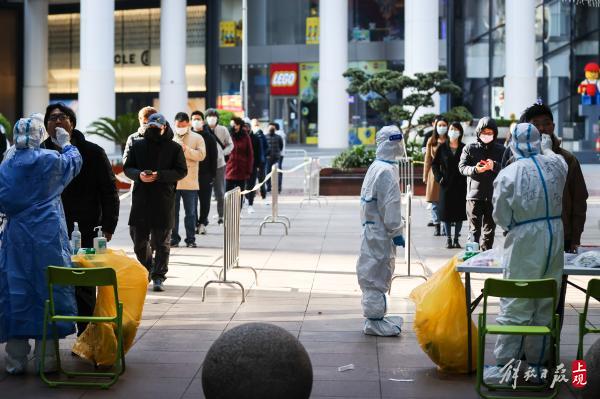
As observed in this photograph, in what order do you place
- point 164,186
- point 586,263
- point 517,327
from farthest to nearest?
1. point 164,186
2. point 586,263
3. point 517,327

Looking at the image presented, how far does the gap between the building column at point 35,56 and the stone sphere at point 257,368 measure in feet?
169

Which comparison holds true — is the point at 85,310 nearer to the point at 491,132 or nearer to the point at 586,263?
the point at 586,263

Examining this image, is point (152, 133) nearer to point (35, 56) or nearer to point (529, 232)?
point (529, 232)

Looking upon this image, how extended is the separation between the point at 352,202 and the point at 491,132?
12303mm

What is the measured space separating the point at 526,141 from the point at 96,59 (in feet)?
119

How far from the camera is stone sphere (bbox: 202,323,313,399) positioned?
275 inches

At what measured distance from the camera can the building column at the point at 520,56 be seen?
156 ft

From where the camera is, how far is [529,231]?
856 centimetres

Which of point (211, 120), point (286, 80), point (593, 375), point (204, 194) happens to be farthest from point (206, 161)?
point (286, 80)

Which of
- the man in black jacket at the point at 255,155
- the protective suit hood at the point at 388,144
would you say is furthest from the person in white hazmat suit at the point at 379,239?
the man in black jacket at the point at 255,155

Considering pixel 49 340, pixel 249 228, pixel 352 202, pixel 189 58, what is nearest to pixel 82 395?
pixel 49 340

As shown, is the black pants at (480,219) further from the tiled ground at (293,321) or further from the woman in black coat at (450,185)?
the woman in black coat at (450,185)

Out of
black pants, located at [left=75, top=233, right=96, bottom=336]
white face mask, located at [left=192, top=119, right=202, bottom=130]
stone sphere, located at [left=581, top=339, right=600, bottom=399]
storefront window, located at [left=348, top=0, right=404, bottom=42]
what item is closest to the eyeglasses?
black pants, located at [left=75, top=233, right=96, bottom=336]

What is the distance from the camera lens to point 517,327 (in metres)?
8.19
